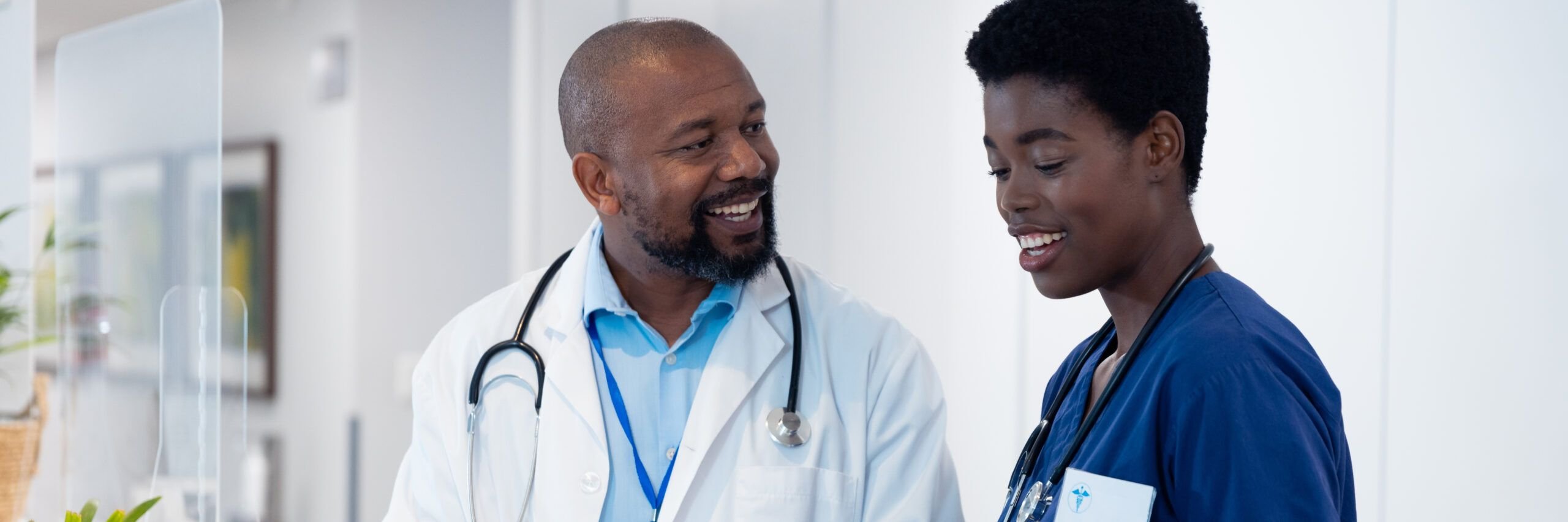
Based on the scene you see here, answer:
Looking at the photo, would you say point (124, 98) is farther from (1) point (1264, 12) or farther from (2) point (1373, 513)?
(2) point (1373, 513)

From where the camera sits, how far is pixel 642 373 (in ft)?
5.04

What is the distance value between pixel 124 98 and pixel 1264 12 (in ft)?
7.35

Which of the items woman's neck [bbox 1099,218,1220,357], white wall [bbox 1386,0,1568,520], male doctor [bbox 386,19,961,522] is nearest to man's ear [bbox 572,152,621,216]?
male doctor [bbox 386,19,961,522]

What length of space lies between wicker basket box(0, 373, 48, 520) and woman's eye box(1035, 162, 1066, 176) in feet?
7.43

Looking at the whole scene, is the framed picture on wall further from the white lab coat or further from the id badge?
the id badge

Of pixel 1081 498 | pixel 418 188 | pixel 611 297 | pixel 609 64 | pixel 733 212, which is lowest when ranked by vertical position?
pixel 1081 498

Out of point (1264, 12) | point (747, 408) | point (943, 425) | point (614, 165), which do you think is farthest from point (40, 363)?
point (1264, 12)

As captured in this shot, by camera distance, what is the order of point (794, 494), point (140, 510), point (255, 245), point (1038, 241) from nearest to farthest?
point (1038, 241), point (794, 494), point (140, 510), point (255, 245)

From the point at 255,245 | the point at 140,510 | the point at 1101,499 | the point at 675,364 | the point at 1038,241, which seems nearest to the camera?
the point at 1101,499

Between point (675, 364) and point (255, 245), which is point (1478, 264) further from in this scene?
point (255, 245)

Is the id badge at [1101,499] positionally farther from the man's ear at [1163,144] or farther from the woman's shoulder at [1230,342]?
the man's ear at [1163,144]

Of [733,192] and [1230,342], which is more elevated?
[733,192]

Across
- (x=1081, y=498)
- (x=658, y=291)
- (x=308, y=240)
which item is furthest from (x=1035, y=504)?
(x=308, y=240)

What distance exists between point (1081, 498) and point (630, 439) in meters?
0.70
